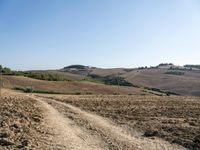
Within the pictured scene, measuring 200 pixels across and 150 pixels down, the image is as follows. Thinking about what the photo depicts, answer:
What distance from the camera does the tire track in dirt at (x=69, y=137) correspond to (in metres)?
17.6

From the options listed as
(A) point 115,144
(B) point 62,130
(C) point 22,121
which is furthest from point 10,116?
(A) point 115,144

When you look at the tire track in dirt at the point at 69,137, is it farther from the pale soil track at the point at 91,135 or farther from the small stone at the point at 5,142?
the small stone at the point at 5,142

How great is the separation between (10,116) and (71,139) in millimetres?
6235

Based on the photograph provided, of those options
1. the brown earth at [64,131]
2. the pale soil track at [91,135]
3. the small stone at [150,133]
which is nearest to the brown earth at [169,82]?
the brown earth at [64,131]

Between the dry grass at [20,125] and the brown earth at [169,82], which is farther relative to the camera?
the brown earth at [169,82]

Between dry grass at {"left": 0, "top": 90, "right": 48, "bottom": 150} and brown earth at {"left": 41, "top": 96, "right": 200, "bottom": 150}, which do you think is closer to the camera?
dry grass at {"left": 0, "top": 90, "right": 48, "bottom": 150}

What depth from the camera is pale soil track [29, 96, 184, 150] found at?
707 inches

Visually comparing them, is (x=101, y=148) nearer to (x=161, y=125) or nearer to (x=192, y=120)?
(x=161, y=125)

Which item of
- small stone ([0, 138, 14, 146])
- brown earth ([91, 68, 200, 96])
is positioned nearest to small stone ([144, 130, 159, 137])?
small stone ([0, 138, 14, 146])

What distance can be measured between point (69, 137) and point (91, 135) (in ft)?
4.38

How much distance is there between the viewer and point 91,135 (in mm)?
20000

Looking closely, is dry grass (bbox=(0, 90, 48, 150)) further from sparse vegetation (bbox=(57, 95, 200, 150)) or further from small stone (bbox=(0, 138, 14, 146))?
sparse vegetation (bbox=(57, 95, 200, 150))

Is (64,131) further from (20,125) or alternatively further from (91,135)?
(20,125)

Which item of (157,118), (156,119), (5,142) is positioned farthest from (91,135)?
(157,118)
